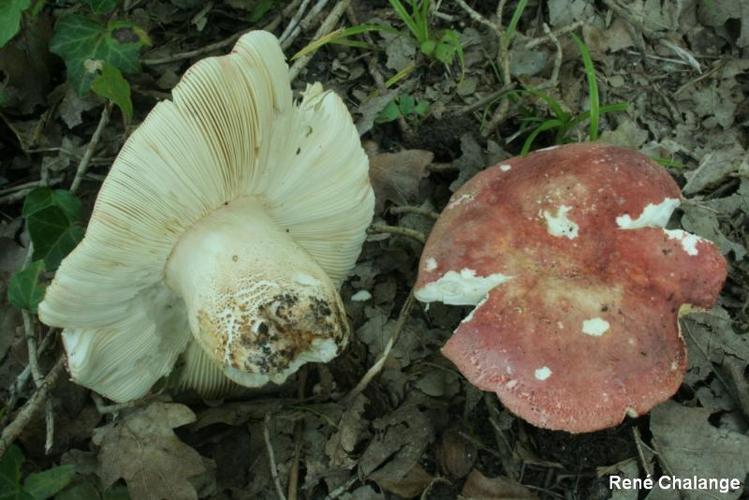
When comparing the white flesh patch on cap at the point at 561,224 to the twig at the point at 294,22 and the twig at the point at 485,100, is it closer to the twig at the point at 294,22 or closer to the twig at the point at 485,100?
the twig at the point at 485,100

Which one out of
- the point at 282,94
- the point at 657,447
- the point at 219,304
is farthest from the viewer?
the point at 657,447

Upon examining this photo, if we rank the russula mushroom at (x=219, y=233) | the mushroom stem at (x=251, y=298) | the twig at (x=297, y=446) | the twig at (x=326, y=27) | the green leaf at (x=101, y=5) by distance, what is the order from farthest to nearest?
the twig at (x=326, y=27), the green leaf at (x=101, y=5), the twig at (x=297, y=446), the mushroom stem at (x=251, y=298), the russula mushroom at (x=219, y=233)

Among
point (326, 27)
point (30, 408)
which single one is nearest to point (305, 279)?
point (30, 408)

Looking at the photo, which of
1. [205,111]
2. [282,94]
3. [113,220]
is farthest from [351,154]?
[113,220]

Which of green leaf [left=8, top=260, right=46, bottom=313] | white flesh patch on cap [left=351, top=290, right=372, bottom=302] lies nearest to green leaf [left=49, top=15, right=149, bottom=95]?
green leaf [left=8, top=260, right=46, bottom=313]

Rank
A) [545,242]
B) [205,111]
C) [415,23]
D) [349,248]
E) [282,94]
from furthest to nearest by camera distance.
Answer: [415,23] < [349,248] < [545,242] < [282,94] < [205,111]

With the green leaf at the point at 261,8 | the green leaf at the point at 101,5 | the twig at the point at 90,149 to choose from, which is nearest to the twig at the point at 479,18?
the green leaf at the point at 261,8

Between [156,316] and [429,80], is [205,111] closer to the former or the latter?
[156,316]
